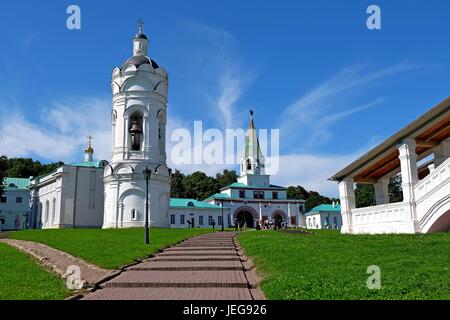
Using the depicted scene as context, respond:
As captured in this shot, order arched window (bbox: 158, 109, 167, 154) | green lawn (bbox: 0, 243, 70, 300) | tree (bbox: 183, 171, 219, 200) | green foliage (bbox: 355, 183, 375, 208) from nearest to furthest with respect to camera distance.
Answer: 1. green lawn (bbox: 0, 243, 70, 300)
2. arched window (bbox: 158, 109, 167, 154)
3. green foliage (bbox: 355, 183, 375, 208)
4. tree (bbox: 183, 171, 219, 200)

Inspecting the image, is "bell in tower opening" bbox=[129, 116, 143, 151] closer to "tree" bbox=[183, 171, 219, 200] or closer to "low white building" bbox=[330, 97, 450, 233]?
"low white building" bbox=[330, 97, 450, 233]

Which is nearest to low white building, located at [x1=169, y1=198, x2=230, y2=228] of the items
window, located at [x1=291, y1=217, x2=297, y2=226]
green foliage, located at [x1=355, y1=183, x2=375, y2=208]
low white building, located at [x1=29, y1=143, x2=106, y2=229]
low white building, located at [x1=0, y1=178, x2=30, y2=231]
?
window, located at [x1=291, y1=217, x2=297, y2=226]

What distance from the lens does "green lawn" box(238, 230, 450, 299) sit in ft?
23.0

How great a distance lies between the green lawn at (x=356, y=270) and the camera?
23.0ft

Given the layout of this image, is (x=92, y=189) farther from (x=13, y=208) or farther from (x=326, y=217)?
(x=326, y=217)

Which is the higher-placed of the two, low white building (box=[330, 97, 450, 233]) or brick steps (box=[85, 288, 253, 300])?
low white building (box=[330, 97, 450, 233])

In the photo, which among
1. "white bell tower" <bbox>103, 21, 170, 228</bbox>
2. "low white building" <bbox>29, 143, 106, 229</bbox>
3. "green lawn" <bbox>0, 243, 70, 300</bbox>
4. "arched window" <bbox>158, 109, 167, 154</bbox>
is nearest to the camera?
"green lawn" <bbox>0, 243, 70, 300</bbox>

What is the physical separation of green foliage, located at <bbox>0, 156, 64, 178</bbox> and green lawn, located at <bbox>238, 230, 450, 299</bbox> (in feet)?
223

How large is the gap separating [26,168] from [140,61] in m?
44.7

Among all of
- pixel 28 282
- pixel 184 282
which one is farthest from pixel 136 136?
pixel 184 282

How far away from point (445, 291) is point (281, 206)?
67409 millimetres

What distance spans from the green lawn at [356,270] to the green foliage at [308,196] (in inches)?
3151

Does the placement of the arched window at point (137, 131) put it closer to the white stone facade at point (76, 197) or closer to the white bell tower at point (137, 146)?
the white bell tower at point (137, 146)
